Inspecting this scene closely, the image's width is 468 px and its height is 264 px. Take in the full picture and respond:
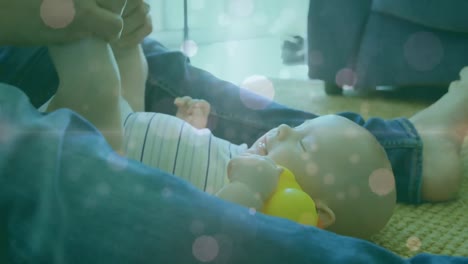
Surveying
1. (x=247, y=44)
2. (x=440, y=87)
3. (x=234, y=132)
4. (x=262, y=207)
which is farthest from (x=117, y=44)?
(x=247, y=44)

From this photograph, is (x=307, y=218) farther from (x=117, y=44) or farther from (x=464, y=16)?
(x=464, y=16)

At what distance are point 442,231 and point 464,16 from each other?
1.03m

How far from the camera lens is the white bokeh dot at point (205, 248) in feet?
1.60

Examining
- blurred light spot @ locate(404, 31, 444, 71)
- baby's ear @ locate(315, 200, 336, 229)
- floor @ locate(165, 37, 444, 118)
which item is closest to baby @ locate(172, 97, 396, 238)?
baby's ear @ locate(315, 200, 336, 229)

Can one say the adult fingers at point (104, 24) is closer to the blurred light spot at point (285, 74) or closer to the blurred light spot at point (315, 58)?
the blurred light spot at point (315, 58)

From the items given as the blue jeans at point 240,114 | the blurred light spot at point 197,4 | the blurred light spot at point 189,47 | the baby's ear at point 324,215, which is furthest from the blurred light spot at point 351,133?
the blurred light spot at point 197,4

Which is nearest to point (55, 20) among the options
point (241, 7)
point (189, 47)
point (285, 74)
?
point (285, 74)

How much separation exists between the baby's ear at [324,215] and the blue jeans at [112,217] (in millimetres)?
198

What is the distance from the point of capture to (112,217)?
490mm

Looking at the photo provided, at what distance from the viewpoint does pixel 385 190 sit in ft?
2.52

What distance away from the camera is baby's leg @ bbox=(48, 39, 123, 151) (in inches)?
25.4

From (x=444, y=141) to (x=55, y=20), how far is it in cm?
67

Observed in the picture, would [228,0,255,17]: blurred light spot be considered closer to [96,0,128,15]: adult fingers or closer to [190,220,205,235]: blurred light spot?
[96,0,128,15]: adult fingers

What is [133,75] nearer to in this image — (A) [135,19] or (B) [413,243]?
(A) [135,19]
